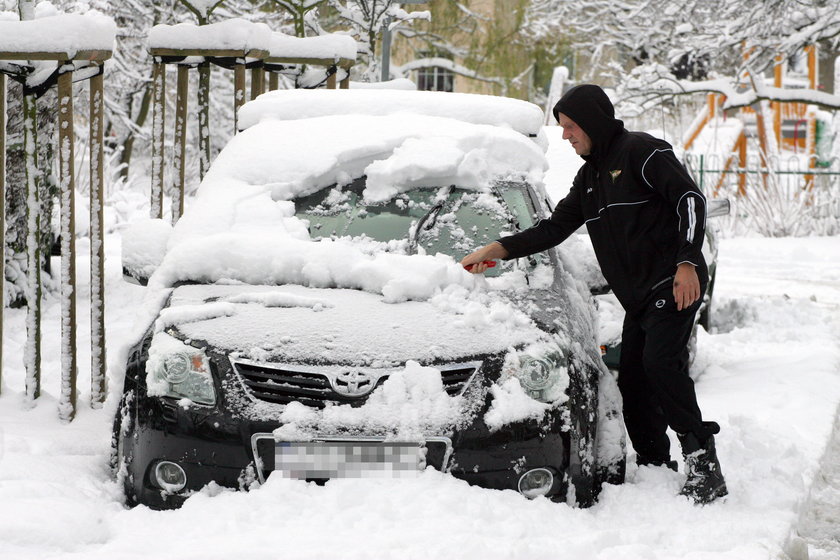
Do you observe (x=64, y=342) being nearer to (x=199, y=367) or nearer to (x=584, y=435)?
(x=199, y=367)

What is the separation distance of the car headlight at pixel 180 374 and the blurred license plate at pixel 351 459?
0.34 metres

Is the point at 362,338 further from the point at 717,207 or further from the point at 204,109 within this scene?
the point at 204,109

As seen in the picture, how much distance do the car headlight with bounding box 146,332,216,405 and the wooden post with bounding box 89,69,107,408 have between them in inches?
73.6

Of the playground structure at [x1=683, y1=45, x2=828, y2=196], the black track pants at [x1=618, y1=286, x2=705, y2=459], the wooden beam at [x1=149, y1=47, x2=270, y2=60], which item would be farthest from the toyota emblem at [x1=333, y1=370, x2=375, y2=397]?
the playground structure at [x1=683, y1=45, x2=828, y2=196]

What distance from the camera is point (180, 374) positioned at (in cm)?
379

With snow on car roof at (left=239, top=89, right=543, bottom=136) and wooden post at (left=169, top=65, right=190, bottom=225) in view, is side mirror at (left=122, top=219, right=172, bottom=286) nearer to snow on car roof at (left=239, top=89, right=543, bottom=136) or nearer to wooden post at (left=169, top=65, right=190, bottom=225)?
snow on car roof at (left=239, top=89, right=543, bottom=136)

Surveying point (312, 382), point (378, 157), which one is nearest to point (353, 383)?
point (312, 382)

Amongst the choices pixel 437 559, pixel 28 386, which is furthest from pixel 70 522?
pixel 28 386

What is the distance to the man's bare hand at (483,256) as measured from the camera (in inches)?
175

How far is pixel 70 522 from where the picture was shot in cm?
356

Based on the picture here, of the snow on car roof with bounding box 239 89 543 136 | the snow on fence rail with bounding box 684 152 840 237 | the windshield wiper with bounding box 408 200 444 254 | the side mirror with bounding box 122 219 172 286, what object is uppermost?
the snow on car roof with bounding box 239 89 543 136

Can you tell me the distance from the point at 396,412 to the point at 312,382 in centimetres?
30

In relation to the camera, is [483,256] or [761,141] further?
[761,141]

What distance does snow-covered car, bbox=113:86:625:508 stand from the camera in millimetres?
3680
